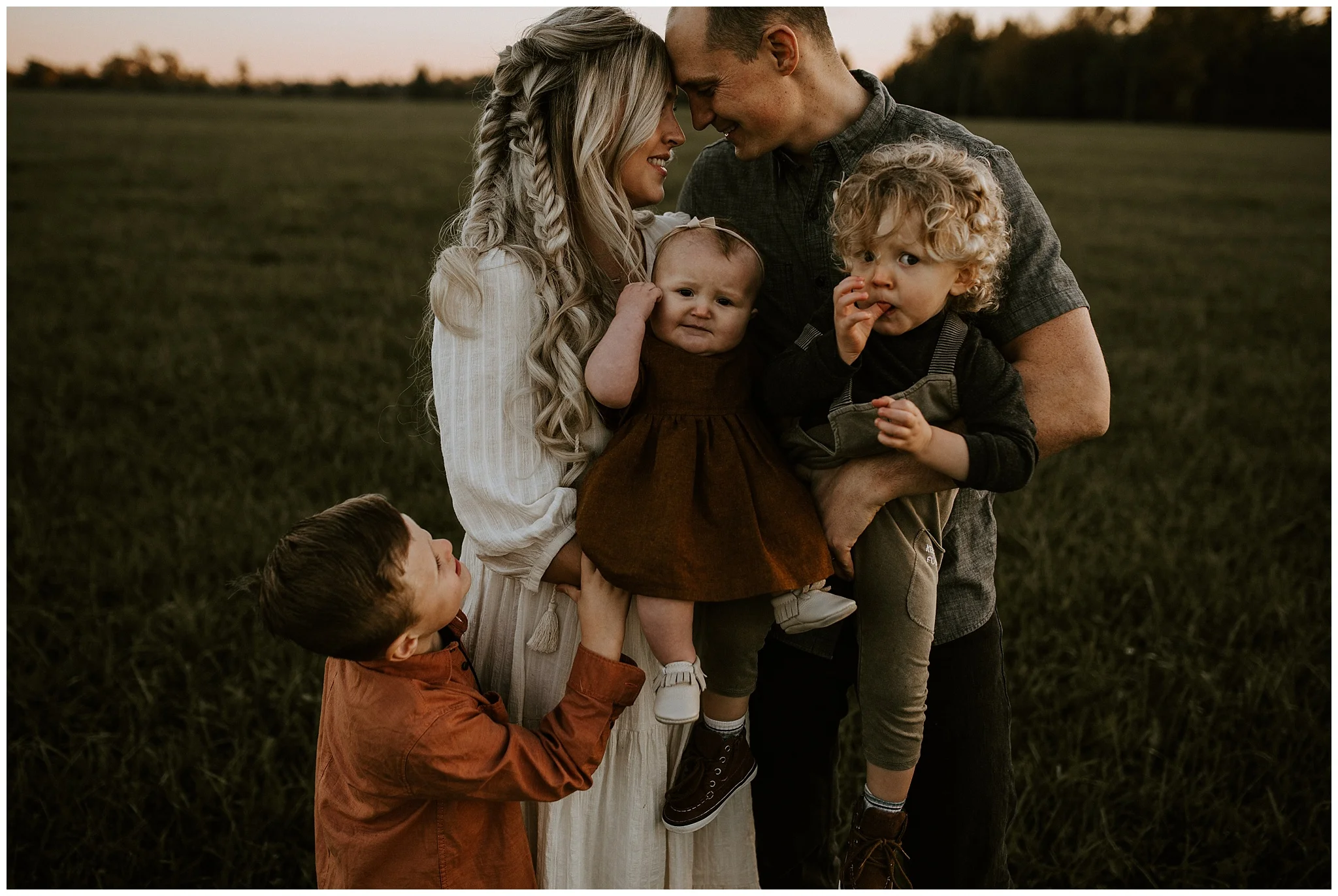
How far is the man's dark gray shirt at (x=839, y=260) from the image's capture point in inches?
81.8

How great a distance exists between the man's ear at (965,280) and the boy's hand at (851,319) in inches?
8.3

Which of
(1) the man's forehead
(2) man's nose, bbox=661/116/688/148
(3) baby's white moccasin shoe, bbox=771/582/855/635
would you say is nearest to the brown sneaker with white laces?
(3) baby's white moccasin shoe, bbox=771/582/855/635

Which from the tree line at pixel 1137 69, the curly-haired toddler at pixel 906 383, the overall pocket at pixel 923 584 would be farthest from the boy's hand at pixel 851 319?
the tree line at pixel 1137 69

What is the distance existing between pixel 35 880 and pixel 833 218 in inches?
117

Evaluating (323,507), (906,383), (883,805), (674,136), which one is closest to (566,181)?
(674,136)

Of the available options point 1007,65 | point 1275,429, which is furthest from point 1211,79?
point 1275,429

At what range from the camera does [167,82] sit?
128ft

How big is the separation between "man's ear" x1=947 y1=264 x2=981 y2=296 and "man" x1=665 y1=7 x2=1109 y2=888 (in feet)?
0.54

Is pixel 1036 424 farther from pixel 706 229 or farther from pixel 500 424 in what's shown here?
pixel 500 424

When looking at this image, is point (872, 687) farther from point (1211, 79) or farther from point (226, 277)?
point (1211, 79)

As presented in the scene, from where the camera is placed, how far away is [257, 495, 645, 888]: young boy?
1.82 meters

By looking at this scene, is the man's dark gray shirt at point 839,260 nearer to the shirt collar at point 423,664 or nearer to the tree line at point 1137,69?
the shirt collar at point 423,664

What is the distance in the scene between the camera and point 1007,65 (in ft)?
157

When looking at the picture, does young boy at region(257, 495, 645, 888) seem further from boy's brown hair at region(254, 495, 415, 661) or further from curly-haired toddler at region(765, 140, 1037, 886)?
curly-haired toddler at region(765, 140, 1037, 886)
